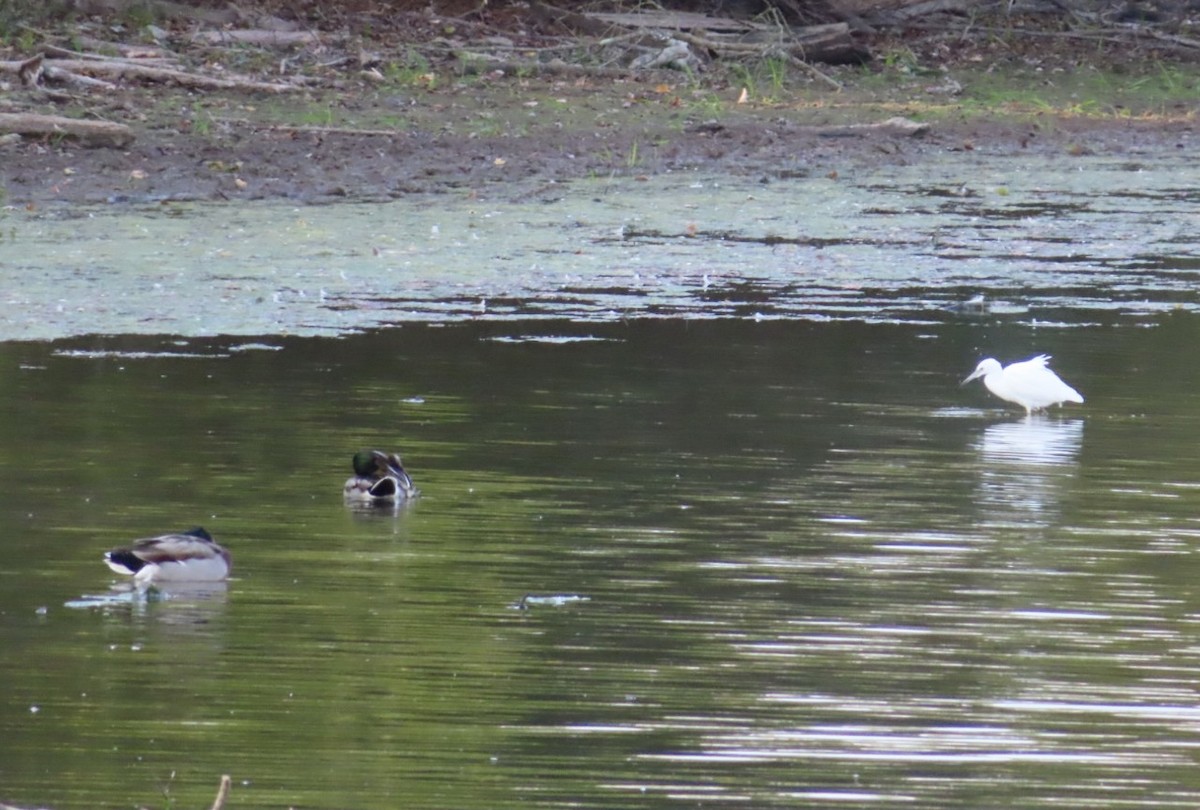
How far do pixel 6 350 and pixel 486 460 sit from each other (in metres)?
2.88

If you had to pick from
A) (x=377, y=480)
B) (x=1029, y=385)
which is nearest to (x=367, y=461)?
(x=377, y=480)

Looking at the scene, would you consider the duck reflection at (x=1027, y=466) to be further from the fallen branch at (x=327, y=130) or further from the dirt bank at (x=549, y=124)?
the fallen branch at (x=327, y=130)

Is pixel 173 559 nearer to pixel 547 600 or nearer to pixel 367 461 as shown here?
pixel 547 600

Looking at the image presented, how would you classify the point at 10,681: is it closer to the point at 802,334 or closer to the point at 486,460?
the point at 486,460

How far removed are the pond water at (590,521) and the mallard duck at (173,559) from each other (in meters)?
0.06

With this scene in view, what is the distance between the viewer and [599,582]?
6.54 m

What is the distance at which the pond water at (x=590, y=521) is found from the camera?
5.05 m

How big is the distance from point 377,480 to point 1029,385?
3.26 metres

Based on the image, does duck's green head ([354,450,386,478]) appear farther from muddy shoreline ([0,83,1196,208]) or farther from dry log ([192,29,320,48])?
dry log ([192,29,320,48])

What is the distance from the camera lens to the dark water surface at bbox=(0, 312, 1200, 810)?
4973mm

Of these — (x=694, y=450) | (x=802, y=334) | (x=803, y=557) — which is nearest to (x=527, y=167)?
(x=802, y=334)

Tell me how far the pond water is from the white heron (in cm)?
13

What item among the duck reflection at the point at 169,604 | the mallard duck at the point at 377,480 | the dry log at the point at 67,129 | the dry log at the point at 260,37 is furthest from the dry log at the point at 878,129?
the duck reflection at the point at 169,604

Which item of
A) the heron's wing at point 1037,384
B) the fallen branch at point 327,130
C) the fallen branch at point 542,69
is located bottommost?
the heron's wing at point 1037,384
